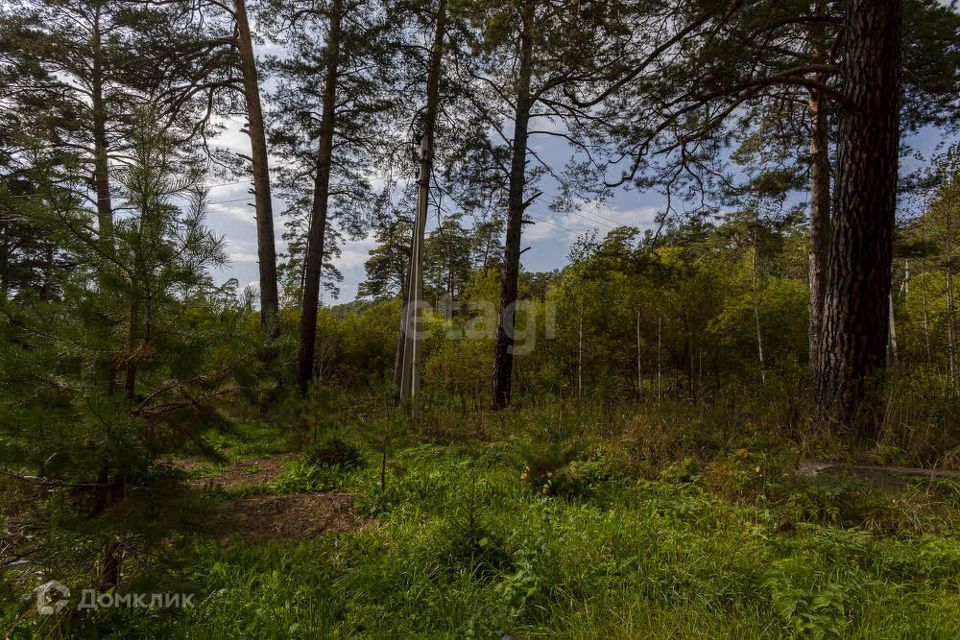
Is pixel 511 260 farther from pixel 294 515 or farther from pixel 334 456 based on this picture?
pixel 294 515

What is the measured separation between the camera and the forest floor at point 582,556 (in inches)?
71.7

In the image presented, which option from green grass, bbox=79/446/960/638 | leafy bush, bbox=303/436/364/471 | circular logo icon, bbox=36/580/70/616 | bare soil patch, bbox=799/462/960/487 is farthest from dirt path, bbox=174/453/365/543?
bare soil patch, bbox=799/462/960/487

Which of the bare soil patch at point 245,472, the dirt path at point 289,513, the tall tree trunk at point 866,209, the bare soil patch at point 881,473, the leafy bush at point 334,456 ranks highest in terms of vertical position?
the tall tree trunk at point 866,209

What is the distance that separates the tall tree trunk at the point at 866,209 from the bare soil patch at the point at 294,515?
4.60 metres

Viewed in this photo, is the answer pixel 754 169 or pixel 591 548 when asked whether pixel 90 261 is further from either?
pixel 754 169

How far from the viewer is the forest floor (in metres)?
1.82

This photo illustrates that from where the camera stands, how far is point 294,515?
11.1 feet

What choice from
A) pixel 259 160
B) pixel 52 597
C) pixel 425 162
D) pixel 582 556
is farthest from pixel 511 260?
pixel 52 597

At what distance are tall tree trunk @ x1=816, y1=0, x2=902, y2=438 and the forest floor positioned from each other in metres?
0.98

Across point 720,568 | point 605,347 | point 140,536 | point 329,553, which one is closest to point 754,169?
point 605,347

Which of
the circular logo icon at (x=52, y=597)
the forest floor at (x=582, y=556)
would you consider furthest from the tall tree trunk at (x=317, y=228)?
the circular logo icon at (x=52, y=597)

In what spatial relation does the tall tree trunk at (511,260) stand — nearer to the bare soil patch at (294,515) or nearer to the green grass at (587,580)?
the bare soil patch at (294,515)

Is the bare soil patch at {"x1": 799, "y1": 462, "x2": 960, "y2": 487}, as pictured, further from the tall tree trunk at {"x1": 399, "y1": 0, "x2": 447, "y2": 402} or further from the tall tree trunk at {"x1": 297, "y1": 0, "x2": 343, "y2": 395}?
the tall tree trunk at {"x1": 297, "y1": 0, "x2": 343, "y2": 395}

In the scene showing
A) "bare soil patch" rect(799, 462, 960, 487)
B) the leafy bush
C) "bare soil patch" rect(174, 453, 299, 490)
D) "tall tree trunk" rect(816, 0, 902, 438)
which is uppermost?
"tall tree trunk" rect(816, 0, 902, 438)
